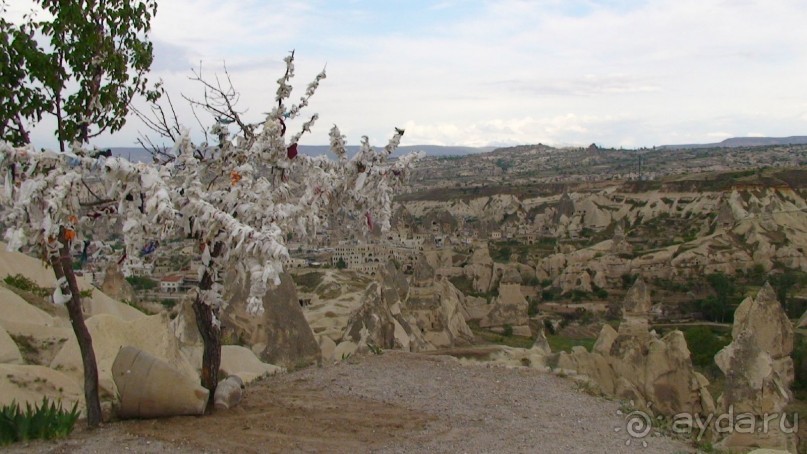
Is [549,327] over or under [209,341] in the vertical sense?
under

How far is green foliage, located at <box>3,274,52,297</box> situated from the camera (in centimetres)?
1480

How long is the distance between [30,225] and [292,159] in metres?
2.73

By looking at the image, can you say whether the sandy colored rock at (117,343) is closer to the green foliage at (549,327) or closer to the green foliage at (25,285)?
the green foliage at (25,285)

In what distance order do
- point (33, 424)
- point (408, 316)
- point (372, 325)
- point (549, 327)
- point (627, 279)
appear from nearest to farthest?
point (33, 424)
point (372, 325)
point (408, 316)
point (549, 327)
point (627, 279)

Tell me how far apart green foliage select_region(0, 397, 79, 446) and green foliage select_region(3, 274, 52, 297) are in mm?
8985

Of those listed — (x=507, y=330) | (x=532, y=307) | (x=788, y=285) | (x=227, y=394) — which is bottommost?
(x=532, y=307)

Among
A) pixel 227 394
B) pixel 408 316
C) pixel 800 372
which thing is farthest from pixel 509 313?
pixel 227 394

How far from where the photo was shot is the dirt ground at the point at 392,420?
6.62 meters

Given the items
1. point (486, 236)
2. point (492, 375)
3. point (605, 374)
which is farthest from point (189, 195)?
point (486, 236)

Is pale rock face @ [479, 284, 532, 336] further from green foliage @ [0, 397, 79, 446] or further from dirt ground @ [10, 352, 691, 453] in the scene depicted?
green foliage @ [0, 397, 79, 446]

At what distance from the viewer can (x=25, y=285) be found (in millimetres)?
15055

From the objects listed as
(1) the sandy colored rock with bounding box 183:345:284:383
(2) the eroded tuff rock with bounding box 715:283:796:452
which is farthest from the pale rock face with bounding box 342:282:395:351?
(2) the eroded tuff rock with bounding box 715:283:796:452

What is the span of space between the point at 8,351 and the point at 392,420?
14.3 feet

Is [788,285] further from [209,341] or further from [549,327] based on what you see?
[209,341]
